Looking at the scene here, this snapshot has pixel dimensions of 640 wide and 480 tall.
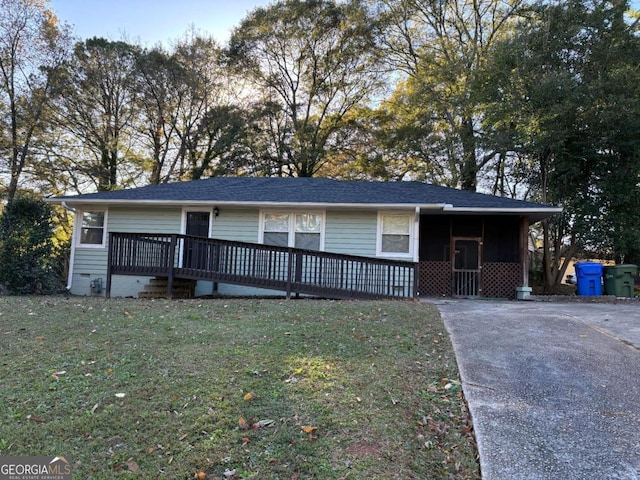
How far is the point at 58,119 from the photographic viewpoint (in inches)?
736

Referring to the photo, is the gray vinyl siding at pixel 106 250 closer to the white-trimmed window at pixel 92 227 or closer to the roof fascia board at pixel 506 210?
the white-trimmed window at pixel 92 227

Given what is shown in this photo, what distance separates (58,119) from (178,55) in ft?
21.2

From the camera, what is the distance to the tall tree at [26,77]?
16719 mm

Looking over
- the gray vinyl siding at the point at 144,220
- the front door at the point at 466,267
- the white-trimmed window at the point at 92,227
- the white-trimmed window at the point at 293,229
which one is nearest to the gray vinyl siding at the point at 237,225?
the white-trimmed window at the point at 293,229

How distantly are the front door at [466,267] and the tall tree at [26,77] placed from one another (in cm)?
1804

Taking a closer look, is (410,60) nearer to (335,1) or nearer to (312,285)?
(335,1)

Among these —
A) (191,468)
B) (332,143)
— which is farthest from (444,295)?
(332,143)

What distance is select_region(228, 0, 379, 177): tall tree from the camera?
20891 mm

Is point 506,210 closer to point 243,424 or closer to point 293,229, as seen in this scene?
point 293,229

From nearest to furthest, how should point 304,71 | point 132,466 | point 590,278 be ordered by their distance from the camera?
point 132,466 < point 590,278 < point 304,71

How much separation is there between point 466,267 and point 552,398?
8624 millimetres

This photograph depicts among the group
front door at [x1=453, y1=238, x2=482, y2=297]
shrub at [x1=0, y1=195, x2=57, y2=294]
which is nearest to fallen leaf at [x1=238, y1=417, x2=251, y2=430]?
shrub at [x1=0, y1=195, x2=57, y2=294]

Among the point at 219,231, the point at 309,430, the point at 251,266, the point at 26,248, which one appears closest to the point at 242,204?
the point at 219,231

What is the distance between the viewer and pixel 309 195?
36.1 ft
